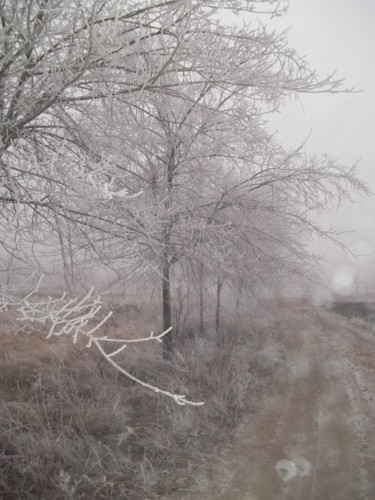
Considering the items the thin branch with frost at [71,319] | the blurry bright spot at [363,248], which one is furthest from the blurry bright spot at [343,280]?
the thin branch with frost at [71,319]

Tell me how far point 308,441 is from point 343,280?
39476 mm

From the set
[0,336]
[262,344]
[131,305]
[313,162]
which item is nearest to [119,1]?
[313,162]

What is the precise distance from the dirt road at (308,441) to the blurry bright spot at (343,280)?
85.8ft

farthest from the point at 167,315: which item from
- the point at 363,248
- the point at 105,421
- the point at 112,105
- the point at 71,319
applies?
the point at 363,248

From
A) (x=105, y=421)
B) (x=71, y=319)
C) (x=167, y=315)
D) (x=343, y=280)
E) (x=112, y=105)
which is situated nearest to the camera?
(x=71, y=319)

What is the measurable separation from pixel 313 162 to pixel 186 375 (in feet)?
16.9

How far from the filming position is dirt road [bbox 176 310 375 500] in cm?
457

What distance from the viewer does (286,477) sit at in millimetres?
4785

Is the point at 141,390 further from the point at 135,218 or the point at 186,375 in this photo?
the point at 135,218

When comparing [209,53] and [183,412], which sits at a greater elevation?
[209,53]

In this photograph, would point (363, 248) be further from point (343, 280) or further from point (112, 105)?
point (112, 105)

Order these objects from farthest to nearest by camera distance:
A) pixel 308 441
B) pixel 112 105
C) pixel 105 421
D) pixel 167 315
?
pixel 167 315 < pixel 308 441 < pixel 105 421 < pixel 112 105

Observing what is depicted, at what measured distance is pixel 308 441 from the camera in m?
5.71

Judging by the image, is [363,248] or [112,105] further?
[363,248]
